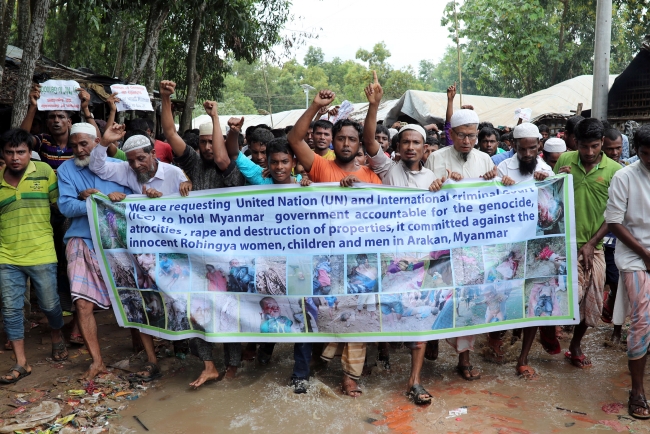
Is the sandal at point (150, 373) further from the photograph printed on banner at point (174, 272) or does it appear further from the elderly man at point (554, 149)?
the elderly man at point (554, 149)

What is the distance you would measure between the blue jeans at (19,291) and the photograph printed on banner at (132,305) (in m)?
0.64

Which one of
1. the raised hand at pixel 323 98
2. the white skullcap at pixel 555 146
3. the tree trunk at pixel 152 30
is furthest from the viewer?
the tree trunk at pixel 152 30

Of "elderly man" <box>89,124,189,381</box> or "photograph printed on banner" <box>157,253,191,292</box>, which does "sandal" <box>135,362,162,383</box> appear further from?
"photograph printed on banner" <box>157,253,191,292</box>

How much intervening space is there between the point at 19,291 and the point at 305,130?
2.60 m

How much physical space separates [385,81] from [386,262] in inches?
1542

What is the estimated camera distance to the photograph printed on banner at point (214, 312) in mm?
4594

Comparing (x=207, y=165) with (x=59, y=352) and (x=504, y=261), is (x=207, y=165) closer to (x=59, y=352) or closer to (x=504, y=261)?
(x=59, y=352)

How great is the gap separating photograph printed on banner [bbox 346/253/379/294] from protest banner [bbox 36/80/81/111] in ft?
10.1

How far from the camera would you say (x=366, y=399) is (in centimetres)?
441

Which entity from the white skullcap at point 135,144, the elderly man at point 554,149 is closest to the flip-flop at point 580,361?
the elderly man at point 554,149

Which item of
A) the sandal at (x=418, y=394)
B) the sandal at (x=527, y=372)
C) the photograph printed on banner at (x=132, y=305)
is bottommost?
the sandal at (x=527, y=372)

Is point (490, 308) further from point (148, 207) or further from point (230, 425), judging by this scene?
point (148, 207)

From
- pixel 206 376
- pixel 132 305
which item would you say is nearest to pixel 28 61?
pixel 132 305

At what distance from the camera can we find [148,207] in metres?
4.76
